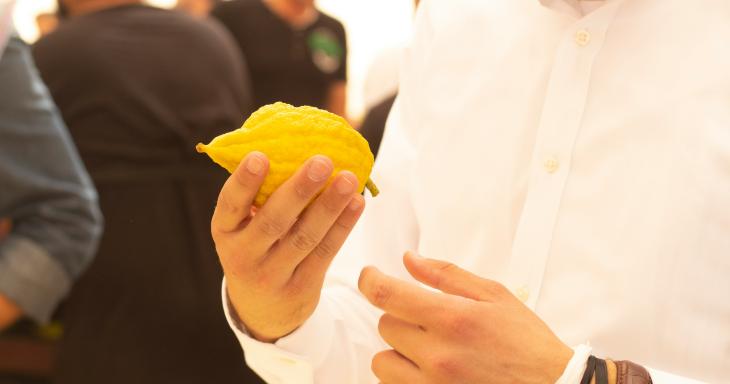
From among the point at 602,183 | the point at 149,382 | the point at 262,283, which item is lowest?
the point at 149,382

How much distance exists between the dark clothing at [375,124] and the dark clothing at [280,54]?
6.07ft

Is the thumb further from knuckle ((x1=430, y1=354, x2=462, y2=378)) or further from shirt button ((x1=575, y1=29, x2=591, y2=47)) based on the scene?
shirt button ((x1=575, y1=29, x2=591, y2=47))

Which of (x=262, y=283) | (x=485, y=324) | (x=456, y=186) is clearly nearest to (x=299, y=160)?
(x=262, y=283)

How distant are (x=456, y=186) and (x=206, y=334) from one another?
5.27 ft

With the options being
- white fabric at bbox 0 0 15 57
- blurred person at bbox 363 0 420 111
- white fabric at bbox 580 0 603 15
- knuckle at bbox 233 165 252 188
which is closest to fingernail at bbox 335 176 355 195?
knuckle at bbox 233 165 252 188

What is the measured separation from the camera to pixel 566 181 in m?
1.38

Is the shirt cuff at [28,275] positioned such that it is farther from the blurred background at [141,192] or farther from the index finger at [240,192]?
the index finger at [240,192]

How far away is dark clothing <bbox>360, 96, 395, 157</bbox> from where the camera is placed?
256 centimetres

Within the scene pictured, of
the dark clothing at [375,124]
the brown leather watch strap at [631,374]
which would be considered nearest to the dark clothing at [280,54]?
Result: the dark clothing at [375,124]

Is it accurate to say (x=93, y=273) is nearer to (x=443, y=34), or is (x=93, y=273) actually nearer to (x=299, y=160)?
(x=443, y=34)

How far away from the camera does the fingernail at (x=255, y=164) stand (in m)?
1.03

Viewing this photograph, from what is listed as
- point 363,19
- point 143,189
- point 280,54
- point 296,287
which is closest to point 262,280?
point 296,287

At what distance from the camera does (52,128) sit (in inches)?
90.3

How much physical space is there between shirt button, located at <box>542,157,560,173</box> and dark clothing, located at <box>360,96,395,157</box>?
3.87 ft
